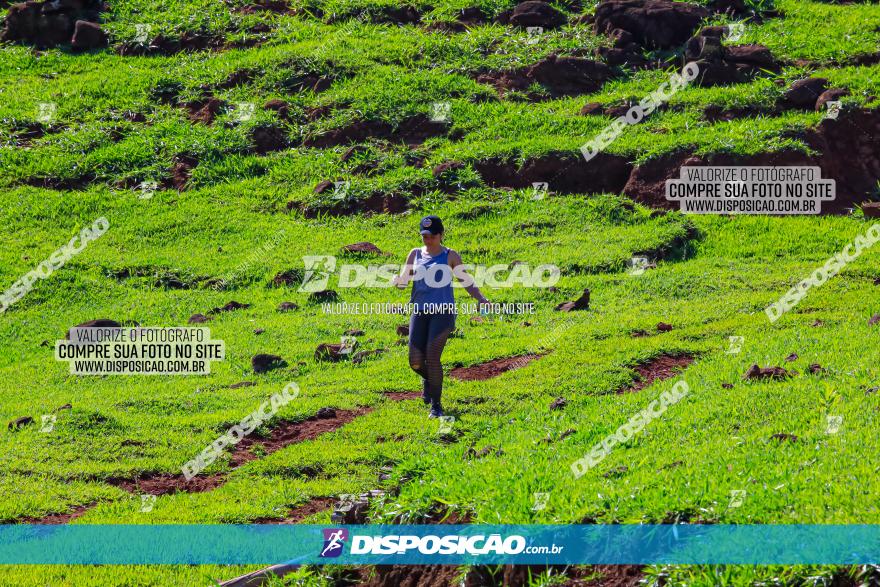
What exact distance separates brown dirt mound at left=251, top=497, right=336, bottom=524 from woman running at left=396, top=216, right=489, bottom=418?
194cm

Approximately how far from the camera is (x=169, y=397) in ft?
41.6

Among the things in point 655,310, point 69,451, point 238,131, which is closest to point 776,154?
point 655,310

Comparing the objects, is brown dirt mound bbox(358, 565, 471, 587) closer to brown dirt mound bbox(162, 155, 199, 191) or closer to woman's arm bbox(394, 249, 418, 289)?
woman's arm bbox(394, 249, 418, 289)

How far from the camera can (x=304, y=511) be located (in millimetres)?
9047

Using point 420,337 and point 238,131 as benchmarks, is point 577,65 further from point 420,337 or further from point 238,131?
point 420,337

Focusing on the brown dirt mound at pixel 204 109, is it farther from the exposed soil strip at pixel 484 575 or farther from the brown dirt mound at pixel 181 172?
the exposed soil strip at pixel 484 575

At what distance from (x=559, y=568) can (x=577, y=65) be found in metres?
17.7

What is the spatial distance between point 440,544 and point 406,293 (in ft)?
30.9

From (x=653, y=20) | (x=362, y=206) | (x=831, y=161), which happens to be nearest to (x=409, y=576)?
(x=362, y=206)

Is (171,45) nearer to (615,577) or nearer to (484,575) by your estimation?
(484,575)

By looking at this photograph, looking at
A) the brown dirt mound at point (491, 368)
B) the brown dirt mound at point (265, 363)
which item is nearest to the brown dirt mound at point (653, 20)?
the brown dirt mound at point (491, 368)

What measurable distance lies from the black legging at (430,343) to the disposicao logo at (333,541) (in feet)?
9.96

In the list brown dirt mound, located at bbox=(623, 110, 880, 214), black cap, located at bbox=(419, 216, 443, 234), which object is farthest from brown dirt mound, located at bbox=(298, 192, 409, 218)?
black cap, located at bbox=(419, 216, 443, 234)

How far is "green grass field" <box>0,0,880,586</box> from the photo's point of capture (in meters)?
7.75
